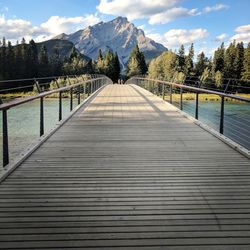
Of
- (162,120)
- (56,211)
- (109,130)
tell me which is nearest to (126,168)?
(56,211)

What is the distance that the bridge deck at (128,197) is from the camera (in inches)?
122

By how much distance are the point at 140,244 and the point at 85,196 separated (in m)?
1.15

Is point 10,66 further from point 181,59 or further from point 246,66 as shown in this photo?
point 246,66

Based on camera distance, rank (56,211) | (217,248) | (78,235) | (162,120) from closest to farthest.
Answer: (217,248)
(78,235)
(56,211)
(162,120)

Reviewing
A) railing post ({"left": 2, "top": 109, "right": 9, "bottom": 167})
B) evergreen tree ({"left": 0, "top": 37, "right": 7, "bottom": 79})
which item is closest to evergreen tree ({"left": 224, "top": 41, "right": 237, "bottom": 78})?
evergreen tree ({"left": 0, "top": 37, "right": 7, "bottom": 79})

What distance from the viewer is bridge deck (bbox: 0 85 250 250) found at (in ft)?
10.2

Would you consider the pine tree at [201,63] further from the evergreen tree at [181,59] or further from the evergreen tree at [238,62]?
the evergreen tree at [238,62]

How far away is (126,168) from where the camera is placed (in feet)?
16.8

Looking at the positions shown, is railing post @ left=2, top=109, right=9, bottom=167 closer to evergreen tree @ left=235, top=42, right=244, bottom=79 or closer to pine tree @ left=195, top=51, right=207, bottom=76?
evergreen tree @ left=235, top=42, right=244, bottom=79

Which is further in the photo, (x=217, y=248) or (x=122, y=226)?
(x=122, y=226)

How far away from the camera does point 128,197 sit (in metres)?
3.99

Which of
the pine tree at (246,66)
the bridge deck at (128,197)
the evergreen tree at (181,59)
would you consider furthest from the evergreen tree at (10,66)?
the bridge deck at (128,197)

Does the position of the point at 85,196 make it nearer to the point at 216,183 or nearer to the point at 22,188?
the point at 22,188

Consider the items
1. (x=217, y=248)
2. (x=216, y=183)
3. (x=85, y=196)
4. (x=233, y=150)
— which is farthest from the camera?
(x=233, y=150)
